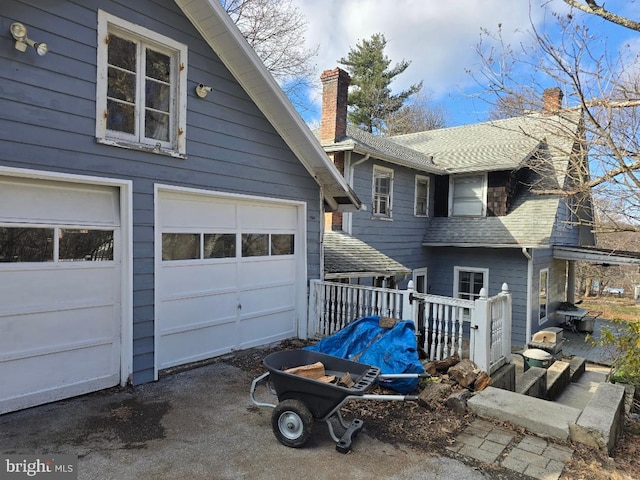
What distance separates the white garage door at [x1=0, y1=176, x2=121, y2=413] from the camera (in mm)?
4129

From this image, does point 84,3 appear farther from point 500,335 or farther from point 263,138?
point 500,335

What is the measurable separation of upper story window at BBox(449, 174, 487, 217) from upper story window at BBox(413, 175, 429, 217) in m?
0.75

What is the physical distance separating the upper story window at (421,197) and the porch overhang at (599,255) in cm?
409

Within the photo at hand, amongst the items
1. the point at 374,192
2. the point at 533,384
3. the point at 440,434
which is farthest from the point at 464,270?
the point at 440,434

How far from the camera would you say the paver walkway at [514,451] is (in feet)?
11.1

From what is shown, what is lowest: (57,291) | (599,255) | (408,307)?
(408,307)

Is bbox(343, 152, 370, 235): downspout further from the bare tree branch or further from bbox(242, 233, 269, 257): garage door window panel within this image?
the bare tree branch

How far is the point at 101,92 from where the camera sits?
4613mm

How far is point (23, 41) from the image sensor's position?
3.97 meters

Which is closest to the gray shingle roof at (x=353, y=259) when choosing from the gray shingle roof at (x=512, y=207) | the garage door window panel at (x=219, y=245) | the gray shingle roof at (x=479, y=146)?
the garage door window panel at (x=219, y=245)

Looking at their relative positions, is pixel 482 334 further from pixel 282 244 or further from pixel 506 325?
pixel 282 244

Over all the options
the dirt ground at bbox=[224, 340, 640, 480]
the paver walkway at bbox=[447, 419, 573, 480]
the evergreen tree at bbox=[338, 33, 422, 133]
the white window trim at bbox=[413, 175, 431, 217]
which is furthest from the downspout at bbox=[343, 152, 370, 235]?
the evergreen tree at bbox=[338, 33, 422, 133]

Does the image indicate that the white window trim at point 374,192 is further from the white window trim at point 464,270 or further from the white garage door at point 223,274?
the white garage door at point 223,274

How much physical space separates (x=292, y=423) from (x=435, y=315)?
9.91ft
